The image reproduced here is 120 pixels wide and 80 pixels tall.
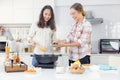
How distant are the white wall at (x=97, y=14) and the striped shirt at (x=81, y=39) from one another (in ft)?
5.77

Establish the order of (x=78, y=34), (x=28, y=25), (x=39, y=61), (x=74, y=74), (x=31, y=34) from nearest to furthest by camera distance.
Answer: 1. (x=74, y=74)
2. (x=39, y=61)
3. (x=78, y=34)
4. (x=31, y=34)
5. (x=28, y=25)

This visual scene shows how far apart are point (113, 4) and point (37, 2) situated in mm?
1406

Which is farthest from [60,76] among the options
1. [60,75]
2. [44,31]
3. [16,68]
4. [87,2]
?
[87,2]

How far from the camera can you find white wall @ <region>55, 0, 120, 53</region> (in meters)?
4.53

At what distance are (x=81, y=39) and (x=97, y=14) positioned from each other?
6.60 ft

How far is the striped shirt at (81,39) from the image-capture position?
8.83 ft

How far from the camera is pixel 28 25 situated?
4730 mm

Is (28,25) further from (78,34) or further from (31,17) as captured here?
(78,34)

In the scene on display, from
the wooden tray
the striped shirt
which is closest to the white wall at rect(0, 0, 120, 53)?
the striped shirt

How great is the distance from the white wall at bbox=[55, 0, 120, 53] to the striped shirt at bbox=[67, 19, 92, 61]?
5.77 feet

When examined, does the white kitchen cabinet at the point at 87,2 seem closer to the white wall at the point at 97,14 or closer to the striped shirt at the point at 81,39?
the white wall at the point at 97,14

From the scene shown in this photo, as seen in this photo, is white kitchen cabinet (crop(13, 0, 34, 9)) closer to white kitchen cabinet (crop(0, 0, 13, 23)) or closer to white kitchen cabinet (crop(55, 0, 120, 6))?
white kitchen cabinet (crop(0, 0, 13, 23))

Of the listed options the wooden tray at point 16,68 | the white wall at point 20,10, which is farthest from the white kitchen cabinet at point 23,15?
the wooden tray at point 16,68

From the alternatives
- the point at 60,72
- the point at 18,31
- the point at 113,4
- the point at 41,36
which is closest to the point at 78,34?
the point at 41,36
